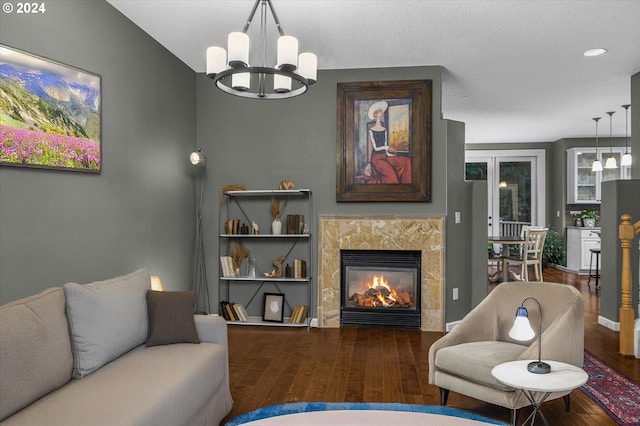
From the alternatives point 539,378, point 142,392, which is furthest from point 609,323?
A: point 142,392

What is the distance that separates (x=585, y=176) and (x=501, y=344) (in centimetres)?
809

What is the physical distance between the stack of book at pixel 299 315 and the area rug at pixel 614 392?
2.73 meters

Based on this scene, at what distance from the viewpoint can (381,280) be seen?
208 inches

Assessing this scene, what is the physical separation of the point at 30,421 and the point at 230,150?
400 cm

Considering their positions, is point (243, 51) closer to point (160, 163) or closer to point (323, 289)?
point (160, 163)

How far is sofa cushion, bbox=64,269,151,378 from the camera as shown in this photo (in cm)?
235

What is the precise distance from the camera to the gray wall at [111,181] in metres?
2.85

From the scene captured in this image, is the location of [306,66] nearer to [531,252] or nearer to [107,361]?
[107,361]

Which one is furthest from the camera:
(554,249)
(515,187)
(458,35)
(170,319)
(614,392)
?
(515,187)

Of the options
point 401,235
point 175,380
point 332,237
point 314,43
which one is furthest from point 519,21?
point 175,380

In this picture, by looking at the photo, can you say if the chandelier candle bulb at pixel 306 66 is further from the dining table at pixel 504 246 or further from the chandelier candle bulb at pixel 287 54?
the dining table at pixel 504 246

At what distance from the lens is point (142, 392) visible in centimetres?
210

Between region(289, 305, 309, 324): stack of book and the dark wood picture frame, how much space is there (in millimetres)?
1295

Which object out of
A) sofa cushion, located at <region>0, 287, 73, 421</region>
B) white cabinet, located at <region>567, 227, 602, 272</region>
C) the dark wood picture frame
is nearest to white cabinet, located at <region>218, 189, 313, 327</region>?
the dark wood picture frame
